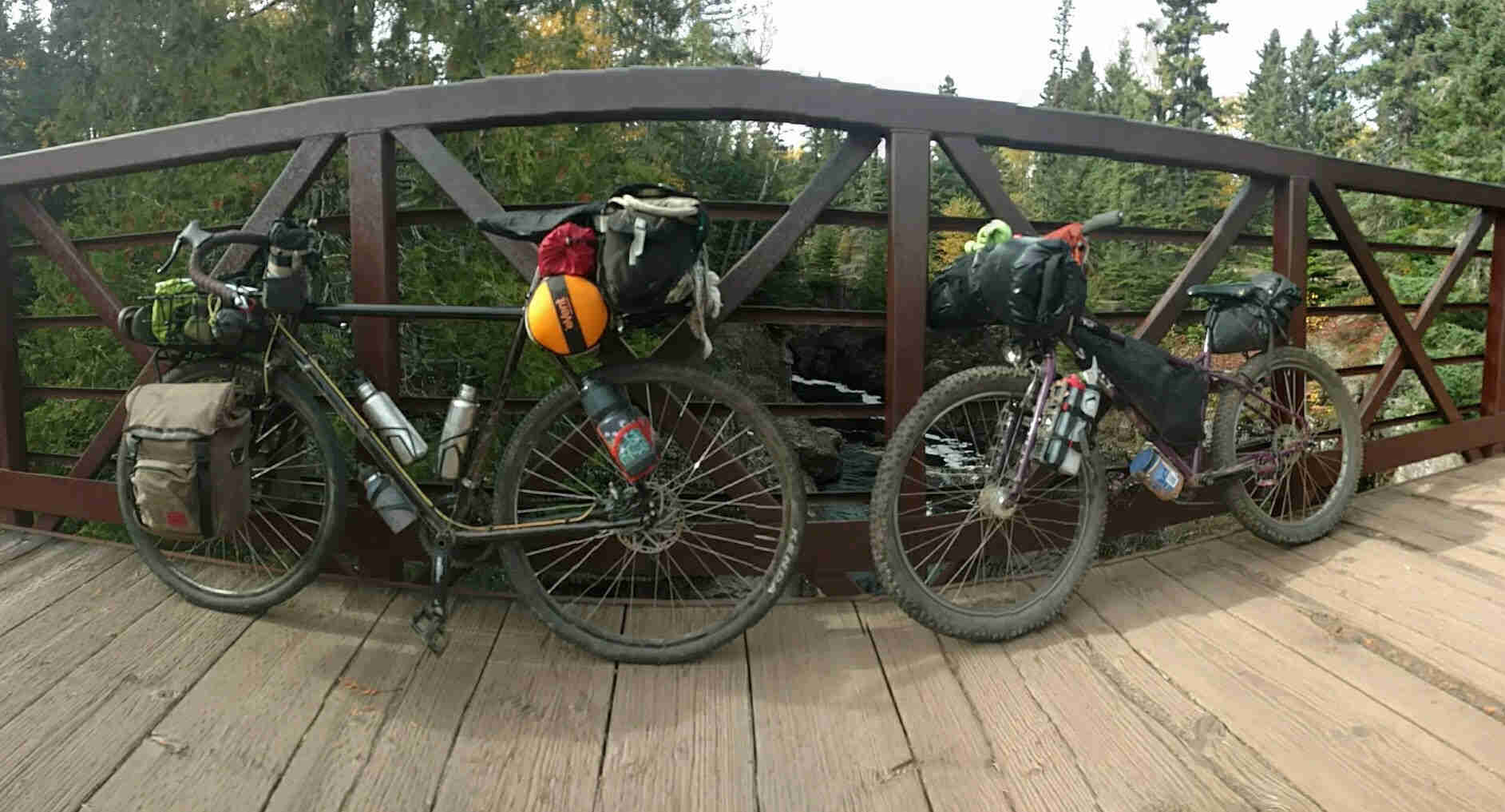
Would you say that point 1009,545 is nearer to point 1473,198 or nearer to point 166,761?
point 166,761

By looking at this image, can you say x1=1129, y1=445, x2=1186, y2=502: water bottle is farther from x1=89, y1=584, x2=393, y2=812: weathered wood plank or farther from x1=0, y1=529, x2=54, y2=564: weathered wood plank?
x1=0, y1=529, x2=54, y2=564: weathered wood plank

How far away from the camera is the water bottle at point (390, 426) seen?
7.14ft

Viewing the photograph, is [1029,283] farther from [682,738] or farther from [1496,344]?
[1496,344]

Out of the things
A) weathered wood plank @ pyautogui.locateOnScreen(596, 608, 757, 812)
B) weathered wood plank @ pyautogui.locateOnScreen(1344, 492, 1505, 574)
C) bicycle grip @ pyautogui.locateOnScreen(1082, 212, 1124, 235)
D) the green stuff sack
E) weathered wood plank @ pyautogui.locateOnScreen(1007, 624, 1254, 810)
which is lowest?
weathered wood plank @ pyautogui.locateOnScreen(596, 608, 757, 812)

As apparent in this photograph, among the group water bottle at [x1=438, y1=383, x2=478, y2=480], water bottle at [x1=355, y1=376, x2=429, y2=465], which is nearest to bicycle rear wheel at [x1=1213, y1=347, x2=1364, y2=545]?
water bottle at [x1=438, y1=383, x2=478, y2=480]

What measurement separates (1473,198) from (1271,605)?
8.96 feet

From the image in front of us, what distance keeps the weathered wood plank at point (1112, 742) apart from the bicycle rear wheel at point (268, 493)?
5.71 ft

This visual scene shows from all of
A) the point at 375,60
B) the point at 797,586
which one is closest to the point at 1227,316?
the point at 797,586

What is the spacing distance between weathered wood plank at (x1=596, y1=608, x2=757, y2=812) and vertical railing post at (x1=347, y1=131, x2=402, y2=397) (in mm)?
1068

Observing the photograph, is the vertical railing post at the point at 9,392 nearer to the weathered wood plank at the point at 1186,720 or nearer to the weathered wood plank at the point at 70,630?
the weathered wood plank at the point at 70,630

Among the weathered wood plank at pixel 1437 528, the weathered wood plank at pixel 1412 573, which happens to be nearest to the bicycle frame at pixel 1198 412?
the weathered wood plank at pixel 1412 573

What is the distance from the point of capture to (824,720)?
1.81 meters

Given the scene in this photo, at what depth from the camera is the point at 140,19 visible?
35.7 ft

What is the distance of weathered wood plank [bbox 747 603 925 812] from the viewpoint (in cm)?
157
